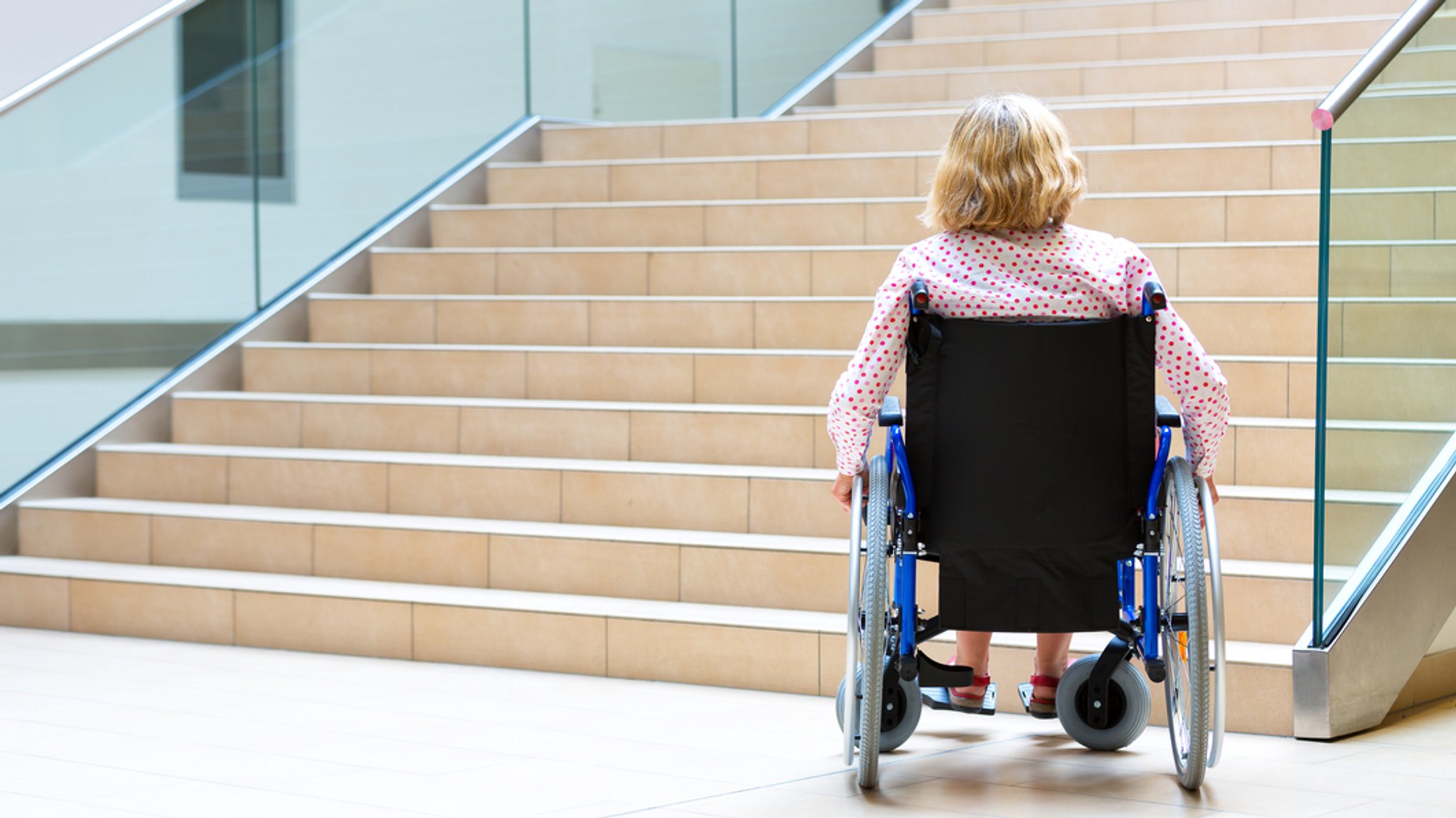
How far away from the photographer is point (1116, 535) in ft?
8.86

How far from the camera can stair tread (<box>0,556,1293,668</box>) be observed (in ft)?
11.6

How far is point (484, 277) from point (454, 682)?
6.70 feet

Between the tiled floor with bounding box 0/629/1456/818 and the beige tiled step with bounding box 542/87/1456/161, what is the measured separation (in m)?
2.25

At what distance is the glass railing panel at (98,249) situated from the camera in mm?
5117

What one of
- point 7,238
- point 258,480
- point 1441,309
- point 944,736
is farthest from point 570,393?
point 1441,309

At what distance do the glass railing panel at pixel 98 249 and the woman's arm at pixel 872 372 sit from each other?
317 centimetres

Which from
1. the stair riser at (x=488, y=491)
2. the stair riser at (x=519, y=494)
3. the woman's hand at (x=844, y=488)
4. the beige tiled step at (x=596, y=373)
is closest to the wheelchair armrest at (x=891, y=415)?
the woman's hand at (x=844, y=488)

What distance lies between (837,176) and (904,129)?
40 centimetres

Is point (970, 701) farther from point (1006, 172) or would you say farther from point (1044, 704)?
point (1006, 172)

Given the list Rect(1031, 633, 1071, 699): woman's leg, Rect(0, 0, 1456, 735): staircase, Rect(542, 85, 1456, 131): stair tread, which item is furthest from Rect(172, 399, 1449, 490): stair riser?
Rect(542, 85, 1456, 131): stair tread

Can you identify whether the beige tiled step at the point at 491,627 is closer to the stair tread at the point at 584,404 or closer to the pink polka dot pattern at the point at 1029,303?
the stair tread at the point at 584,404

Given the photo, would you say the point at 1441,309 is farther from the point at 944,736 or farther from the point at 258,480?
the point at 258,480

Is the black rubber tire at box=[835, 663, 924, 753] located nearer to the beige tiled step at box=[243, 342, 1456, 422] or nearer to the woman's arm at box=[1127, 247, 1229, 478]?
the woman's arm at box=[1127, 247, 1229, 478]

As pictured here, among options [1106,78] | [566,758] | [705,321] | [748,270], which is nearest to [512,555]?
[705,321]
